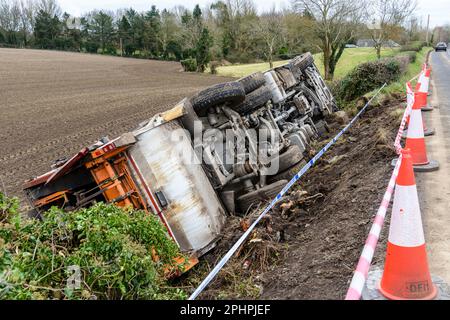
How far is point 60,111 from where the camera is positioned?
70.8 ft

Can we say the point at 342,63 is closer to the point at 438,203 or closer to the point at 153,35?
the point at 438,203

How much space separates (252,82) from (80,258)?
4.64 metres

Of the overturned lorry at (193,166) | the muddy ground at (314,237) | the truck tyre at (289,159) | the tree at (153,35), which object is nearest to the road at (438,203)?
the muddy ground at (314,237)

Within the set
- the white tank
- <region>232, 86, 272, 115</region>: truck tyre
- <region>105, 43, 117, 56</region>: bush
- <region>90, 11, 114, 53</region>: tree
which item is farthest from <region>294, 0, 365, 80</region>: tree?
<region>90, 11, 114, 53</region>: tree

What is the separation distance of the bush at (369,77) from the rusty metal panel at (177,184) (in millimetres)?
10135

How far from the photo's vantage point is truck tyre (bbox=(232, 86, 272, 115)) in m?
7.15

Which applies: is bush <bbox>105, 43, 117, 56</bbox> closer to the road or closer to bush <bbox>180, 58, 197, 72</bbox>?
bush <bbox>180, 58, 197, 72</bbox>

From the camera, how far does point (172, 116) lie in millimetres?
5918

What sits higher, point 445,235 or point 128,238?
point 128,238

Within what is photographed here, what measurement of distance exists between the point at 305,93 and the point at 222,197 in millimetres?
4427

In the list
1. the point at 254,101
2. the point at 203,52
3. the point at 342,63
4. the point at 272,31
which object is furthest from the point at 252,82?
the point at 203,52

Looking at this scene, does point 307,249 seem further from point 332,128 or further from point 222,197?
point 332,128

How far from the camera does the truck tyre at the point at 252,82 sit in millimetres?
7359
